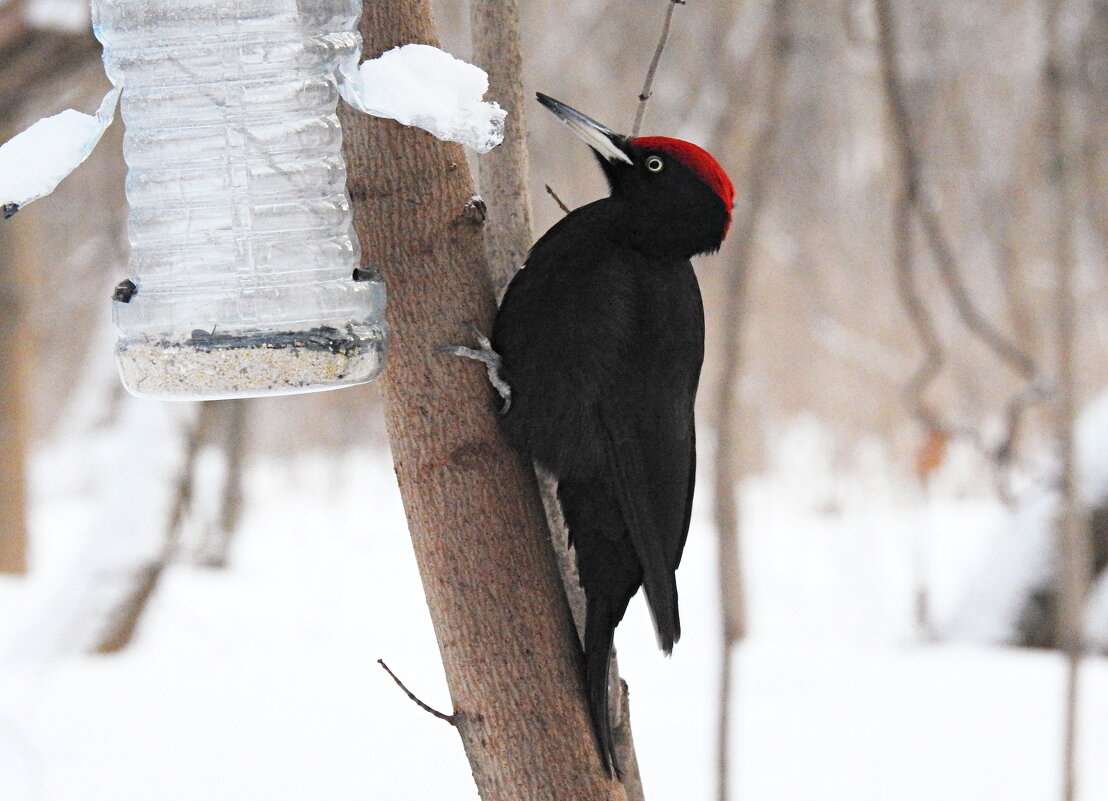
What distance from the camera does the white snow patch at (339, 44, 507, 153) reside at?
5.05ft

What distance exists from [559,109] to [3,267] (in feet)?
15.1

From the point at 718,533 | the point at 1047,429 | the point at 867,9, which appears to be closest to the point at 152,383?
the point at 718,533

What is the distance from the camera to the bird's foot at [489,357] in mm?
1896

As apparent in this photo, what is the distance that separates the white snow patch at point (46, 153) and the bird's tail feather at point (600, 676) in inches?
37.5

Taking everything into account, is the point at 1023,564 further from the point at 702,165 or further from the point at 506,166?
the point at 506,166

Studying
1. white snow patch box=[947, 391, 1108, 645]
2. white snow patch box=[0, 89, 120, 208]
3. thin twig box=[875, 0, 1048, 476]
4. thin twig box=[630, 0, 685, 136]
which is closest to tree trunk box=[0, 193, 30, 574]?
thin twig box=[875, 0, 1048, 476]

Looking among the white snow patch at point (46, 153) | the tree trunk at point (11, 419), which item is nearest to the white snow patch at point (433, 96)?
the white snow patch at point (46, 153)

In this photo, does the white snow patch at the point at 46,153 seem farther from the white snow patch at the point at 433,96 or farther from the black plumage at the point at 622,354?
the black plumage at the point at 622,354

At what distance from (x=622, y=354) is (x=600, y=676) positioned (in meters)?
0.63

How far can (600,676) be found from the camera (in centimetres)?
189

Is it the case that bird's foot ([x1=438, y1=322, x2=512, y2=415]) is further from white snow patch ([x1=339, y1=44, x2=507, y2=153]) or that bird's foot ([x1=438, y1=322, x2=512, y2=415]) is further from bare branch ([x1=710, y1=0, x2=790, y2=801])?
bare branch ([x1=710, y1=0, x2=790, y2=801])

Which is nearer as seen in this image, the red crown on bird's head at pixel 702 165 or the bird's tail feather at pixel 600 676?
the bird's tail feather at pixel 600 676

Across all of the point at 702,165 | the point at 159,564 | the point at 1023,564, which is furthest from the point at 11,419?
the point at 702,165

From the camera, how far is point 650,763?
347 cm
